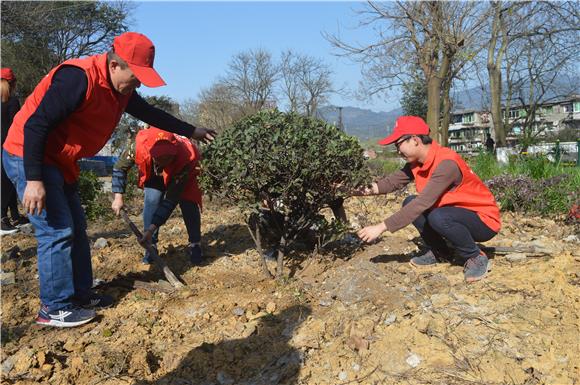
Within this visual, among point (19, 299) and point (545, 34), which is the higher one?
point (545, 34)

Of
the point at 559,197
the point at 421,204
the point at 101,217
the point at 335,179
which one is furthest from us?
the point at 101,217

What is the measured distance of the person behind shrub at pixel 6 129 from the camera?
207 inches

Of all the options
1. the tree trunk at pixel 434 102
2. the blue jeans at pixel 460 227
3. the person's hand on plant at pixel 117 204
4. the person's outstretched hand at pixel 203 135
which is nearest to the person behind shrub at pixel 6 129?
the person's hand on plant at pixel 117 204

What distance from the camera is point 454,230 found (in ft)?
10.8

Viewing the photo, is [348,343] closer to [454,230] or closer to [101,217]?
[454,230]

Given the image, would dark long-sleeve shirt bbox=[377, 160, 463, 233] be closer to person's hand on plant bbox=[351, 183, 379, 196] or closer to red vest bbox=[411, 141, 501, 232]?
red vest bbox=[411, 141, 501, 232]

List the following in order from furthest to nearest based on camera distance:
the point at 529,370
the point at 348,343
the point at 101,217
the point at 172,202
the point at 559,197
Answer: the point at 101,217 → the point at 559,197 → the point at 172,202 → the point at 348,343 → the point at 529,370

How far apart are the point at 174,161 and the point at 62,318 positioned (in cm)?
156

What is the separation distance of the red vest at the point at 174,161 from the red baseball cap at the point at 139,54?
1.15 m

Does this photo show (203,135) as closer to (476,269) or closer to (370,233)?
(370,233)

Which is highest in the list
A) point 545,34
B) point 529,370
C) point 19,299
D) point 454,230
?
point 545,34

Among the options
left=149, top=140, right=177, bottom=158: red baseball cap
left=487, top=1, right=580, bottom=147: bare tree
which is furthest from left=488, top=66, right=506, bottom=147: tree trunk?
left=149, top=140, right=177, bottom=158: red baseball cap

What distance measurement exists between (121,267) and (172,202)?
0.76 m

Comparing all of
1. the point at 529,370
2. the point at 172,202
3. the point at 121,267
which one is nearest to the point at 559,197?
the point at 529,370
